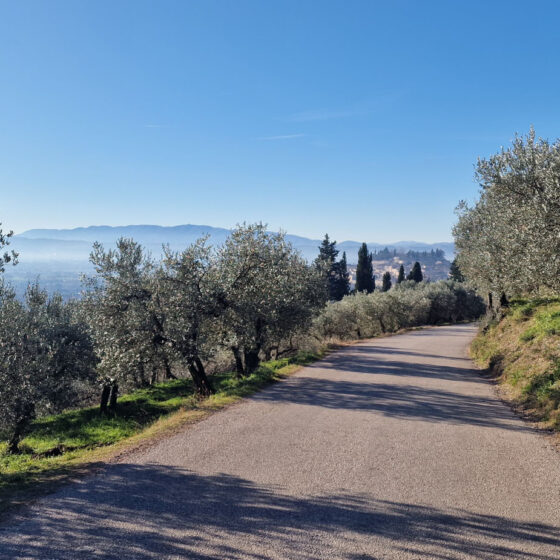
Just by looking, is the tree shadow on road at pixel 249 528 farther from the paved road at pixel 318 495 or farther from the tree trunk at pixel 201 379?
the tree trunk at pixel 201 379

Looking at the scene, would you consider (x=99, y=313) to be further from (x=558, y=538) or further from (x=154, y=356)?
(x=558, y=538)

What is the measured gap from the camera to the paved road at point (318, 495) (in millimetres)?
5652

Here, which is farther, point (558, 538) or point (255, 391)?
point (255, 391)

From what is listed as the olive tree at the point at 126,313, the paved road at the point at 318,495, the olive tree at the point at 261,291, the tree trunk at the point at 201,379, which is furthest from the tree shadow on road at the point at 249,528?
the olive tree at the point at 261,291

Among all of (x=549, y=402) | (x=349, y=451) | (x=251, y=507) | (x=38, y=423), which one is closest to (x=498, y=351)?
(x=549, y=402)

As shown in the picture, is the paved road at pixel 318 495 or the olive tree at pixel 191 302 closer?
the paved road at pixel 318 495

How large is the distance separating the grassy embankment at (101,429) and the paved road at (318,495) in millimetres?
805

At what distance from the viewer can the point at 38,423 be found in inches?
901

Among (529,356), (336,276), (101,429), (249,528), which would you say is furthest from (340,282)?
(249,528)

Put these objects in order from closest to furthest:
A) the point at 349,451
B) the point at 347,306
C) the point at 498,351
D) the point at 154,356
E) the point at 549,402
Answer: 1. the point at 349,451
2. the point at 549,402
3. the point at 154,356
4. the point at 498,351
5. the point at 347,306

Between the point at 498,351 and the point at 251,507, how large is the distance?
19122mm

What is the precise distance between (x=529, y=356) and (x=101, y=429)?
756 inches

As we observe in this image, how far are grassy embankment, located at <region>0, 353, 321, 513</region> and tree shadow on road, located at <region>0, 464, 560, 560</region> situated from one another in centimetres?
122

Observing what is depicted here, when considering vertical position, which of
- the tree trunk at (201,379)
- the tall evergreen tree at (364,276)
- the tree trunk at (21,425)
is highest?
the tall evergreen tree at (364,276)
